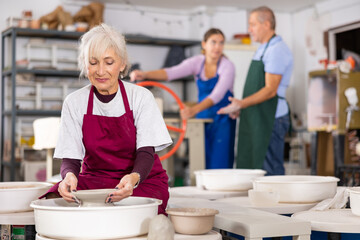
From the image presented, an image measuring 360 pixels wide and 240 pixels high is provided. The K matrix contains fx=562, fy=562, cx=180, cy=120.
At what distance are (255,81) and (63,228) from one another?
2.42 meters

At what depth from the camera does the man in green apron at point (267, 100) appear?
3447 mm

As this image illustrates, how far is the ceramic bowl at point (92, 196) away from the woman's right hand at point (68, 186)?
0.05m

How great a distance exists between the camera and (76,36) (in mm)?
6691

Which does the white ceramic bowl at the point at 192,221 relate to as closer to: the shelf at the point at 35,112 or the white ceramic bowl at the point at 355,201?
the white ceramic bowl at the point at 355,201

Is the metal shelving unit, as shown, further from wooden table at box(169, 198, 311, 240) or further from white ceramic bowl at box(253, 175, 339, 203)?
wooden table at box(169, 198, 311, 240)

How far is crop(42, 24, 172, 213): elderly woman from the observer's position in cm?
177

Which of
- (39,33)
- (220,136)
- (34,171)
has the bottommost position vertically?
(34,171)

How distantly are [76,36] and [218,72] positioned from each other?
3055 millimetres

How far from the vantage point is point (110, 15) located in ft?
23.7

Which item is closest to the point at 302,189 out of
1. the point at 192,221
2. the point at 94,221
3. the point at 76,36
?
the point at 192,221

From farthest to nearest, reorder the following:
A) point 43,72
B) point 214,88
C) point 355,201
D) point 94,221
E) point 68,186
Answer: point 43,72
point 214,88
point 355,201
point 68,186
point 94,221

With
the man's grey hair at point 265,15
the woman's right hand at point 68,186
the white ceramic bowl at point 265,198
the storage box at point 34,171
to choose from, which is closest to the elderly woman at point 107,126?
the woman's right hand at point 68,186

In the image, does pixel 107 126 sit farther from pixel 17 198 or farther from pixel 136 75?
pixel 136 75

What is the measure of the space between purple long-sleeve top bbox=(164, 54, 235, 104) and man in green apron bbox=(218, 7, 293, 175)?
40 cm
